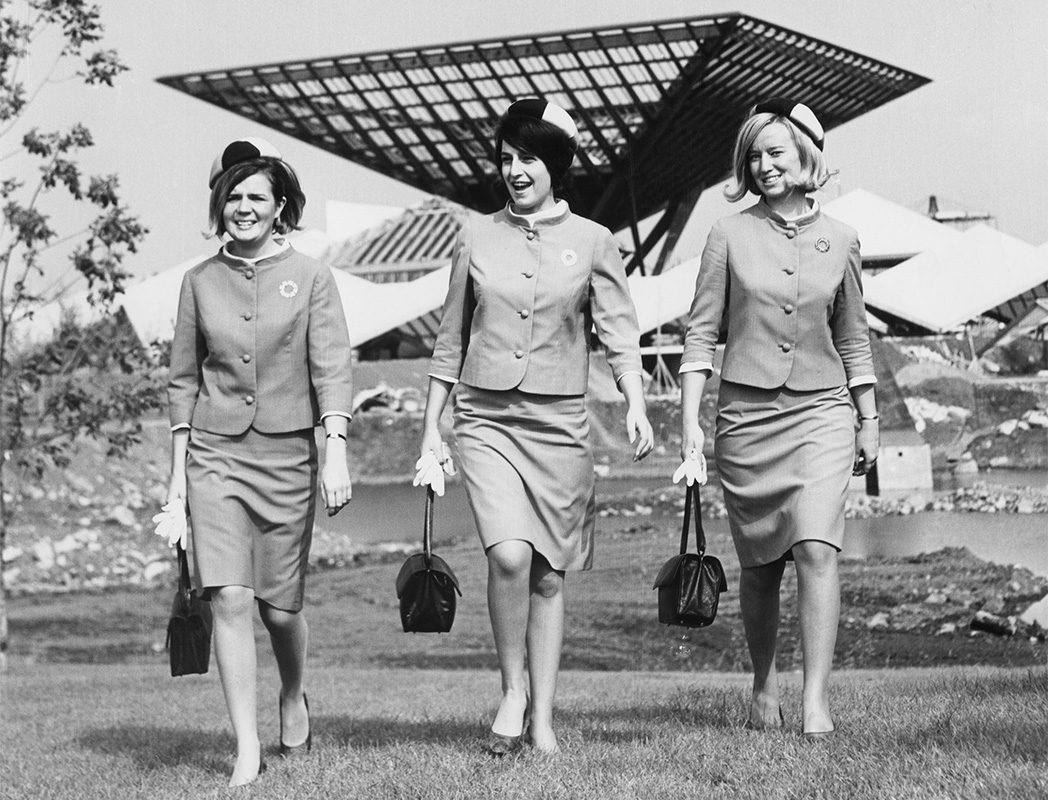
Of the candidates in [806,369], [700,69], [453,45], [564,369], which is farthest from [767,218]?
[700,69]

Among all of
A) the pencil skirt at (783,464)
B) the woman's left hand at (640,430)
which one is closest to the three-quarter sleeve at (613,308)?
the woman's left hand at (640,430)

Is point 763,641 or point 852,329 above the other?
point 852,329


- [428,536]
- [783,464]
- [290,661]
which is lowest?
[290,661]

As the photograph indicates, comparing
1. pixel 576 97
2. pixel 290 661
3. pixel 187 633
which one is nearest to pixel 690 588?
pixel 290 661

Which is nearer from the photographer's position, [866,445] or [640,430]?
[640,430]

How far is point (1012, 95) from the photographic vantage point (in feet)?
31.1

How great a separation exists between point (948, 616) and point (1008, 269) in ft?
7.88

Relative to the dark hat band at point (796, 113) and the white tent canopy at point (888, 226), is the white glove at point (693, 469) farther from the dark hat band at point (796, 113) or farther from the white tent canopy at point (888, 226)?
the white tent canopy at point (888, 226)

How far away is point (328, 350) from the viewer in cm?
399

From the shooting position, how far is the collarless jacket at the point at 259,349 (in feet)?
13.0

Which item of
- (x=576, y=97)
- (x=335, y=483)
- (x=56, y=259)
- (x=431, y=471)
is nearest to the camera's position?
(x=335, y=483)

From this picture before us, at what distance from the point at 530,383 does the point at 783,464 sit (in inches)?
28.2

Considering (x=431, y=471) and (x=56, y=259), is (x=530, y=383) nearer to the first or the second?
(x=431, y=471)

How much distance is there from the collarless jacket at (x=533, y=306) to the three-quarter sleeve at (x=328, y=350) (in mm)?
245
